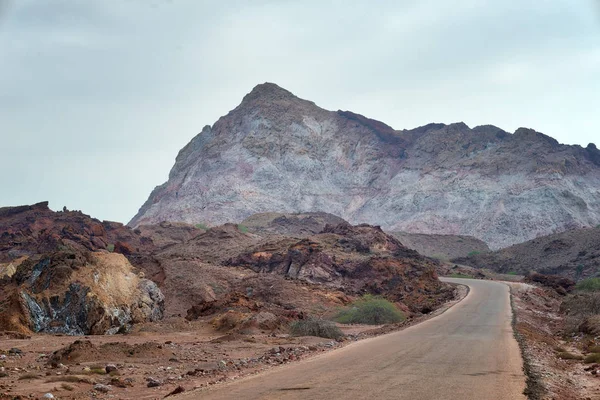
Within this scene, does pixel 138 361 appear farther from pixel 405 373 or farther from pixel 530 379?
pixel 530 379

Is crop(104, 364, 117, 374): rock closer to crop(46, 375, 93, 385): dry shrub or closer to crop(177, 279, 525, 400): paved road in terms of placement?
crop(46, 375, 93, 385): dry shrub

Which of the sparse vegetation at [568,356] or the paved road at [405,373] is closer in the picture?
the paved road at [405,373]

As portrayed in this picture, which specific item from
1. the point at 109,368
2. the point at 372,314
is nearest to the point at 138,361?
the point at 109,368

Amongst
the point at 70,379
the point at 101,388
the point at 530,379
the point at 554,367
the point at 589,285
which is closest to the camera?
the point at 101,388

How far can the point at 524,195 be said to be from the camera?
11600 cm

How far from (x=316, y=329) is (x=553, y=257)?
67.2 m

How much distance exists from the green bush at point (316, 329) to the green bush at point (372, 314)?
868 cm

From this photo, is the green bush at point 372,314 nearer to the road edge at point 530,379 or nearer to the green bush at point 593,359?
the road edge at point 530,379

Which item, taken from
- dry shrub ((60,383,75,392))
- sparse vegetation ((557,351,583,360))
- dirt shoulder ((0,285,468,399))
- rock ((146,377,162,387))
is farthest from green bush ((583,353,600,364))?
dry shrub ((60,383,75,392))

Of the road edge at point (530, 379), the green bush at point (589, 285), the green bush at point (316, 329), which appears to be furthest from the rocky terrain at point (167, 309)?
the green bush at point (589, 285)

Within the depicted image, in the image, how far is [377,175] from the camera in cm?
14125

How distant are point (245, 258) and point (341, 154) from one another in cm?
9462

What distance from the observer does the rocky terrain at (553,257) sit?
245 ft

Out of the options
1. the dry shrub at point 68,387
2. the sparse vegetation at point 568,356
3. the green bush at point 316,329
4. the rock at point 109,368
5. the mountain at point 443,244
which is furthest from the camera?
the mountain at point 443,244
